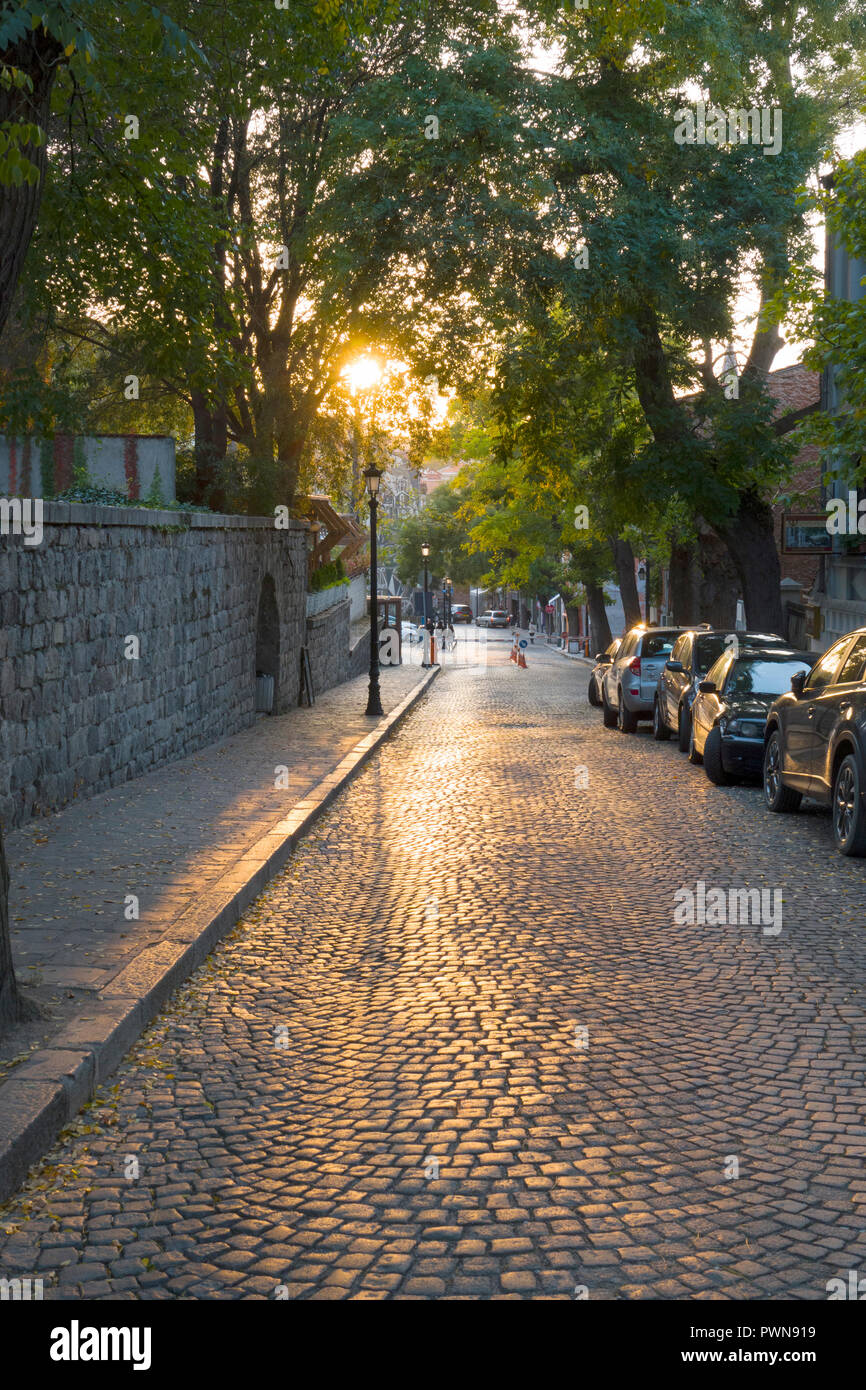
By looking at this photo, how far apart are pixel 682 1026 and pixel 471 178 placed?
1650 cm

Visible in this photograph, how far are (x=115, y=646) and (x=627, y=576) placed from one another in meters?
31.3

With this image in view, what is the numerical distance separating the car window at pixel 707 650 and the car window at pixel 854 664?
635 centimetres

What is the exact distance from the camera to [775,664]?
49.6 ft

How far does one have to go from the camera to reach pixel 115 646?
12.8m

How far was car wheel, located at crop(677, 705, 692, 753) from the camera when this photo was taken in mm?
17266

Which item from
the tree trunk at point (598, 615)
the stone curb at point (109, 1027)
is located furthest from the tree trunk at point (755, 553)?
the tree trunk at point (598, 615)

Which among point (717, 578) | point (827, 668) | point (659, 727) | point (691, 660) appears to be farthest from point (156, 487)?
point (717, 578)

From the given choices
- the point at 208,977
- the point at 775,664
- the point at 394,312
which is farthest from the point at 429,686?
the point at 208,977

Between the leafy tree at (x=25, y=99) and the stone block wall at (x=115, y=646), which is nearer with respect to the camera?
the leafy tree at (x=25, y=99)

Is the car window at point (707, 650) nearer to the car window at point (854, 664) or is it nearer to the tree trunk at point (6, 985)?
the car window at point (854, 664)

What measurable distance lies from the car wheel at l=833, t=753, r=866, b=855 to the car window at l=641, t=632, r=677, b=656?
11.1 metres

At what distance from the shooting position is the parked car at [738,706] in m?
14.0

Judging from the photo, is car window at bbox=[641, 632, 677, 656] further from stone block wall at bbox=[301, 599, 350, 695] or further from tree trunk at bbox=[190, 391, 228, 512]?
tree trunk at bbox=[190, 391, 228, 512]

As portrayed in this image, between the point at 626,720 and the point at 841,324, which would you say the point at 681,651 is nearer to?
the point at 626,720
